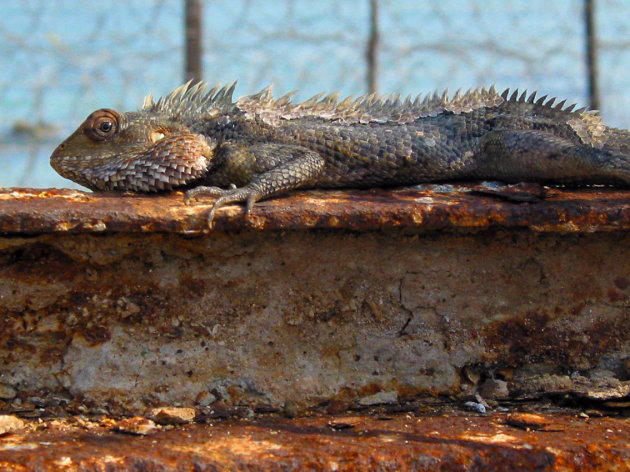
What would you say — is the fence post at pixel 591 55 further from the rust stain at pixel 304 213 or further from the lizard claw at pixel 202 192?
the lizard claw at pixel 202 192

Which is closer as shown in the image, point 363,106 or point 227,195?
point 227,195

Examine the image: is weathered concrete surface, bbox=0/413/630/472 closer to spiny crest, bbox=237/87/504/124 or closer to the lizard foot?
the lizard foot

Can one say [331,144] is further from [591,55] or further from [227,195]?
[591,55]

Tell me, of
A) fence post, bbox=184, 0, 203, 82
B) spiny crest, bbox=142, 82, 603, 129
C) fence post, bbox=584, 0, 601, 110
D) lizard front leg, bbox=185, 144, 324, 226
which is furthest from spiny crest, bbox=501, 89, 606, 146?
fence post, bbox=584, 0, 601, 110

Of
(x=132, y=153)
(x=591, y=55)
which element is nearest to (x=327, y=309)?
(x=132, y=153)

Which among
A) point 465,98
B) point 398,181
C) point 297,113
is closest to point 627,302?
point 398,181

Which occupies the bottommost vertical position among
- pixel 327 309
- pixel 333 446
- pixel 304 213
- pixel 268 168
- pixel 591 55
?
pixel 333 446

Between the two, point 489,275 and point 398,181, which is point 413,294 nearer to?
point 489,275
